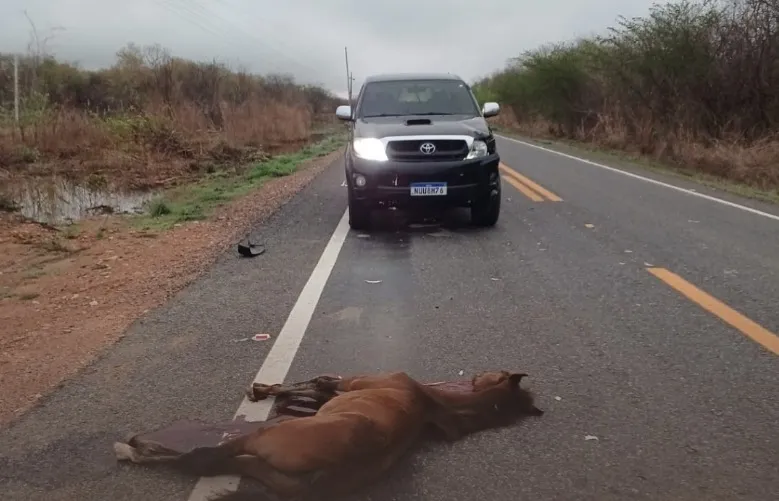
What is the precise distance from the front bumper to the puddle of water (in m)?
5.63

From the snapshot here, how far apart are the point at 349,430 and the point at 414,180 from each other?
584 cm

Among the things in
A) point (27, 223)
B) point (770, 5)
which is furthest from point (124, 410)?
point (770, 5)

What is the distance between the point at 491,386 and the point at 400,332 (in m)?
1.29

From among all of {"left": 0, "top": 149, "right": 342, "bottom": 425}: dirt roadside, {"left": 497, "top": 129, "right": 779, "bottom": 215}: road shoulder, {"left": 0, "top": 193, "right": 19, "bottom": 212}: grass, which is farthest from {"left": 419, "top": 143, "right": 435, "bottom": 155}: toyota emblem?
{"left": 0, "top": 193, "right": 19, "bottom": 212}: grass

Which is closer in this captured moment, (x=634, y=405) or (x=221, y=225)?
(x=634, y=405)

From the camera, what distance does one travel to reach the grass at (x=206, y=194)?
11.0 meters

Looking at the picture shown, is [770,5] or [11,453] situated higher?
[770,5]

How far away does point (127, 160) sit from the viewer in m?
19.9

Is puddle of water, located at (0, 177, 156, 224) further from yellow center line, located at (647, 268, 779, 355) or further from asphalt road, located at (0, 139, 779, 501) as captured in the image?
yellow center line, located at (647, 268, 779, 355)

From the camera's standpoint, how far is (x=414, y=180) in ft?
28.8

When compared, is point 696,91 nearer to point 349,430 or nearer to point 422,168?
point 422,168

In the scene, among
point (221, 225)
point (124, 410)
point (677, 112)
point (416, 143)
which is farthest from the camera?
point (677, 112)

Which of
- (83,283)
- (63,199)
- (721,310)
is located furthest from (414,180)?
(63,199)

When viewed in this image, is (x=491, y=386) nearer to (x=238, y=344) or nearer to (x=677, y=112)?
(x=238, y=344)
